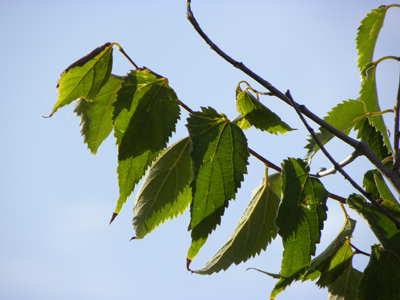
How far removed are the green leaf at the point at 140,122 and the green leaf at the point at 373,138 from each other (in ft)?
1.76

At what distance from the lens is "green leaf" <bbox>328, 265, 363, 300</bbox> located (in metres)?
0.95

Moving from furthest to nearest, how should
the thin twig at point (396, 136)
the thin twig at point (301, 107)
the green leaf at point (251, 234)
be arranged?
the green leaf at point (251, 234)
the thin twig at point (396, 136)
the thin twig at point (301, 107)

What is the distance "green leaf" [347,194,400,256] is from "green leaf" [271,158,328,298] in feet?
0.35

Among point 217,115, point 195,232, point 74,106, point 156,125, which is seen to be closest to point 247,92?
point 217,115

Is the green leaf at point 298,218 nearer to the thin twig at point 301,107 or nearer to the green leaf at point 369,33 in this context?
the thin twig at point 301,107

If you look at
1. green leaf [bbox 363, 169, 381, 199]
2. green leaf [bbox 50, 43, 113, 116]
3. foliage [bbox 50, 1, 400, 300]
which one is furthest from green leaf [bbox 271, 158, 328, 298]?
green leaf [bbox 50, 43, 113, 116]

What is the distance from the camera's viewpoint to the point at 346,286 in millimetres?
960

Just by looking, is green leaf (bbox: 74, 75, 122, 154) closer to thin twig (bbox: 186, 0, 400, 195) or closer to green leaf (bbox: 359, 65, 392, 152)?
thin twig (bbox: 186, 0, 400, 195)

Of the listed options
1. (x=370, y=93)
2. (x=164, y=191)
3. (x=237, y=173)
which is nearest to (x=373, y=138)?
(x=370, y=93)

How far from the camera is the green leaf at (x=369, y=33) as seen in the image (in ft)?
3.30

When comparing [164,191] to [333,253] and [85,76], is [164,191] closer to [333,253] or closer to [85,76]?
[85,76]

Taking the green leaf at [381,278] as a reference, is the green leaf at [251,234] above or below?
above

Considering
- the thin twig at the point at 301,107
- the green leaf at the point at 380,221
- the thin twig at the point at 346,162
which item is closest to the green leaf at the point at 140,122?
the thin twig at the point at 301,107

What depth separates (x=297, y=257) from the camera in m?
0.71
